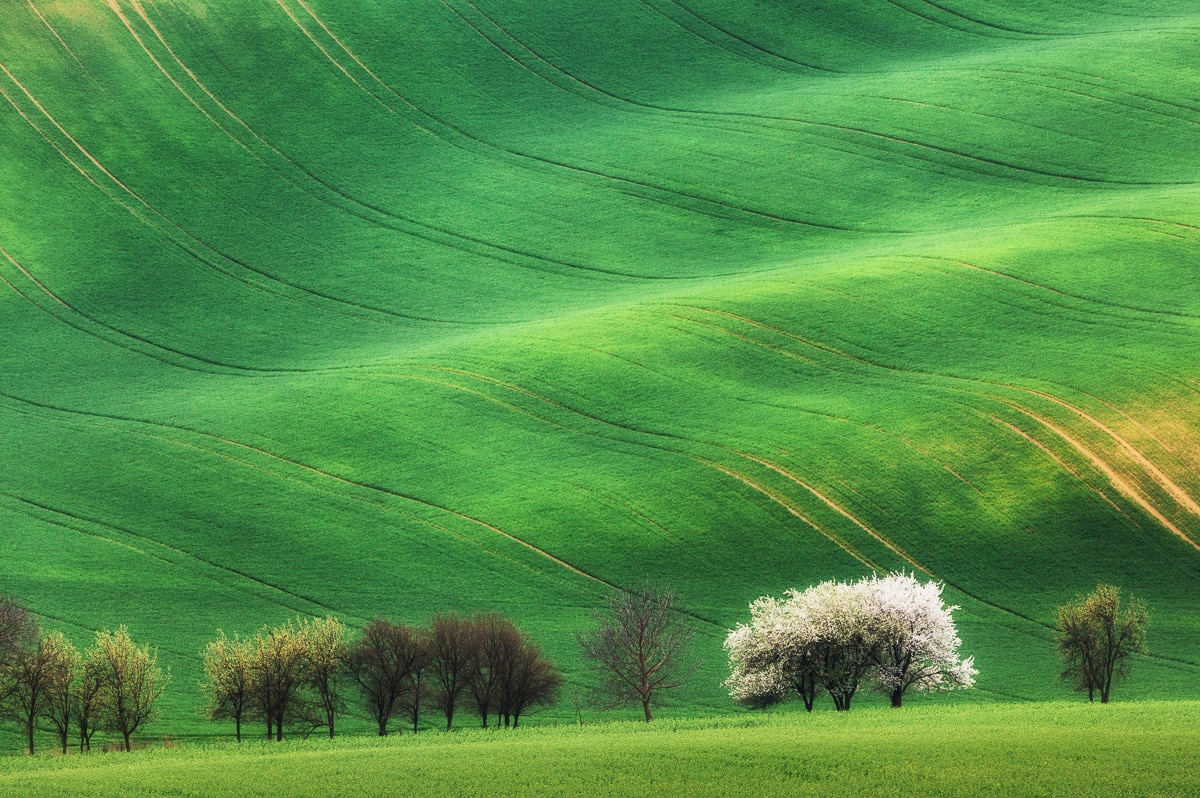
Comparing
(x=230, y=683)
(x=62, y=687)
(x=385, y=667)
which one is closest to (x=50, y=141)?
(x=62, y=687)

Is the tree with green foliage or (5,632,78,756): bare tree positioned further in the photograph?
the tree with green foliage

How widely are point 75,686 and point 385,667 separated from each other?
10.4 m

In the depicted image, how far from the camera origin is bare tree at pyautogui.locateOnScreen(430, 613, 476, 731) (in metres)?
47.6

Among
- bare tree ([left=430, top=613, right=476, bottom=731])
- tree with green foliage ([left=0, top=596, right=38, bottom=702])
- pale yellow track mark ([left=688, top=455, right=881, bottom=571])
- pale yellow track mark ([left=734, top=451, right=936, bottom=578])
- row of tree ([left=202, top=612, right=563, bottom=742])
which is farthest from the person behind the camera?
Answer: pale yellow track mark ([left=688, top=455, right=881, bottom=571])

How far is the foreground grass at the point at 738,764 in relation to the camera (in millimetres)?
29750

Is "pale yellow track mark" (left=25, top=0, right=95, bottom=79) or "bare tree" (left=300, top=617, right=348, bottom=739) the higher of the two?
"pale yellow track mark" (left=25, top=0, right=95, bottom=79)

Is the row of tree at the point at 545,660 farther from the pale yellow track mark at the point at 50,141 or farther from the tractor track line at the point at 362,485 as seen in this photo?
the pale yellow track mark at the point at 50,141

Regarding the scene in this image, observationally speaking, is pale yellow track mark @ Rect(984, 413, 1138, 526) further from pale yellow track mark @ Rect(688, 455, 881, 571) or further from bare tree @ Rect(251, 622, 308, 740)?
bare tree @ Rect(251, 622, 308, 740)

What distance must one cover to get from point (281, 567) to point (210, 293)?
92.6ft

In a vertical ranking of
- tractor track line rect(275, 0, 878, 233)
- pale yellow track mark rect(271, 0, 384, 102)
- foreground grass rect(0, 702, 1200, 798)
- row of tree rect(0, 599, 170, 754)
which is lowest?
foreground grass rect(0, 702, 1200, 798)

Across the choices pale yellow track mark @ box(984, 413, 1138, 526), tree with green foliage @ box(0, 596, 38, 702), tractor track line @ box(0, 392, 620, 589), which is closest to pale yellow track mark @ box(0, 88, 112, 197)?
tractor track line @ box(0, 392, 620, 589)

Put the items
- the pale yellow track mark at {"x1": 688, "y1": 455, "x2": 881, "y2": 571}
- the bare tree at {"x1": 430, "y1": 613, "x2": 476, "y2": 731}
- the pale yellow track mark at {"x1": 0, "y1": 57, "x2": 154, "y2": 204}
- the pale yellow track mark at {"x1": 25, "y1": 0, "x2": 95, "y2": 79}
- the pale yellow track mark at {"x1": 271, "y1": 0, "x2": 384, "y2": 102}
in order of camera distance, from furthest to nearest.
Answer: the pale yellow track mark at {"x1": 271, "y1": 0, "x2": 384, "y2": 102} < the pale yellow track mark at {"x1": 25, "y1": 0, "x2": 95, "y2": 79} < the pale yellow track mark at {"x1": 0, "y1": 57, "x2": 154, "y2": 204} < the pale yellow track mark at {"x1": 688, "y1": 455, "x2": 881, "y2": 571} < the bare tree at {"x1": 430, "y1": 613, "x2": 476, "y2": 731}

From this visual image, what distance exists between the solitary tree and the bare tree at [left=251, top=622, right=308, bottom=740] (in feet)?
88.8

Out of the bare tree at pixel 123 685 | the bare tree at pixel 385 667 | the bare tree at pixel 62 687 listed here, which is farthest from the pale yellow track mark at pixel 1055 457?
the bare tree at pixel 62 687
